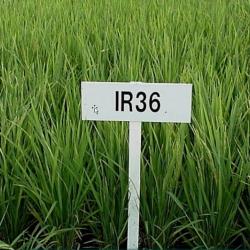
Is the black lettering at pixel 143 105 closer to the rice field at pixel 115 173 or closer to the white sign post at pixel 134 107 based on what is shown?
the white sign post at pixel 134 107

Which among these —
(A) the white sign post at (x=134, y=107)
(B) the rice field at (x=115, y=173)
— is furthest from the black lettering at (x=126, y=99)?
(B) the rice field at (x=115, y=173)

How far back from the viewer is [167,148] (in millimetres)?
1137

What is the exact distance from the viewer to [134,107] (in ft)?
3.48

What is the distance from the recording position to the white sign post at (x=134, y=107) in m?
1.05

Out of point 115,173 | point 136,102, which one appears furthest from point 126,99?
point 115,173

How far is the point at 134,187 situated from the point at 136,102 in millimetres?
157

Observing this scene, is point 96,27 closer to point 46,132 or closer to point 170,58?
point 170,58

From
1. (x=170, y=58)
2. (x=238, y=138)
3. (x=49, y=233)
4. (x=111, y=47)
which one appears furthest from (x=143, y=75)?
(x=49, y=233)

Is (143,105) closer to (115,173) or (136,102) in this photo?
(136,102)

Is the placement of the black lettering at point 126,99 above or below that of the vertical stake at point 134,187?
above

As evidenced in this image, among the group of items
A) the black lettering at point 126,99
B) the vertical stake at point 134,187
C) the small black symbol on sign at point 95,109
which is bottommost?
the vertical stake at point 134,187

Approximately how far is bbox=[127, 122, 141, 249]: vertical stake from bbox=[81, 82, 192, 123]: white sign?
0.03 m

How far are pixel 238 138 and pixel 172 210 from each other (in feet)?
0.79

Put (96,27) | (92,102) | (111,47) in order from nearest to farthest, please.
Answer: (92,102)
(111,47)
(96,27)
